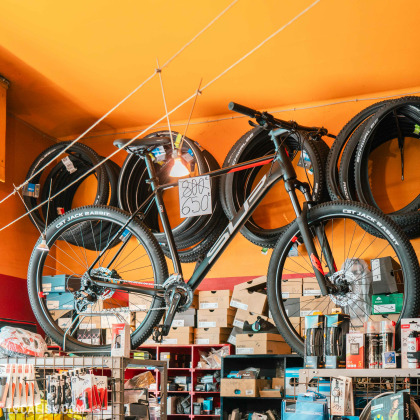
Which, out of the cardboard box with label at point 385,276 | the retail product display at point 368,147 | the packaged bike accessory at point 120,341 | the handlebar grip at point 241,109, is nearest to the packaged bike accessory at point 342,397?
the packaged bike accessory at point 120,341

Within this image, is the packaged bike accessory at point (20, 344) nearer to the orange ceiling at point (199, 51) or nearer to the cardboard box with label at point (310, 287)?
the orange ceiling at point (199, 51)

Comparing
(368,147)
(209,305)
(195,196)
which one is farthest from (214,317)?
(368,147)

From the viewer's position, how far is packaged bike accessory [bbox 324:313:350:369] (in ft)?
9.75

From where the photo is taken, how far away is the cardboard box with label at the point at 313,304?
5246 millimetres

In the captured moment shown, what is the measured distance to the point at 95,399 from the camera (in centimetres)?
278

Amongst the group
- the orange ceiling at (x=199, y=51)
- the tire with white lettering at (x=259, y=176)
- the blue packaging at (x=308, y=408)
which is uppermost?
the orange ceiling at (x=199, y=51)

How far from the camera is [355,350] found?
2912 mm

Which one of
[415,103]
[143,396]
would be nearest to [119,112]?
[415,103]

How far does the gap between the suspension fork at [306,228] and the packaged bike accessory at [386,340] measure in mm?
919

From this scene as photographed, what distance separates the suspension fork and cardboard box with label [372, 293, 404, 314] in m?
0.82

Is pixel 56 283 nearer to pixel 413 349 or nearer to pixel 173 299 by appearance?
pixel 173 299

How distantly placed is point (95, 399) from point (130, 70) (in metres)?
3.19

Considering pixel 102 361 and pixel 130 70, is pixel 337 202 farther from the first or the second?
pixel 130 70

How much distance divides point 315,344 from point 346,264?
6.21ft
